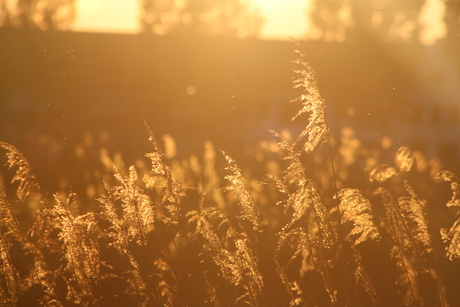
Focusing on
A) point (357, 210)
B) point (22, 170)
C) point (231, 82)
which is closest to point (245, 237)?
point (357, 210)

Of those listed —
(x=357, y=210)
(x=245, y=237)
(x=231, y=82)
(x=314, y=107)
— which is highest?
(x=231, y=82)

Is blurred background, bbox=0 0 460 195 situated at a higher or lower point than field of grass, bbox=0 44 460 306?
higher

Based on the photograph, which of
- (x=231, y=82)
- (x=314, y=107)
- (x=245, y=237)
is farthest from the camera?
(x=231, y=82)

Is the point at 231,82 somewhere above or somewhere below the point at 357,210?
above

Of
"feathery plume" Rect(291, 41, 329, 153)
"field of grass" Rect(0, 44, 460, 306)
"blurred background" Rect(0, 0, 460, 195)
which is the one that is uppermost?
"blurred background" Rect(0, 0, 460, 195)

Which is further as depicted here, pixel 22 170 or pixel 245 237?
pixel 22 170

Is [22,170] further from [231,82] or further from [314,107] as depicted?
[231,82]

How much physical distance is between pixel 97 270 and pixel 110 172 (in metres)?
4.65

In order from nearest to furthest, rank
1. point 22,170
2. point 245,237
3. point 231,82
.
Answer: point 245,237 → point 22,170 → point 231,82

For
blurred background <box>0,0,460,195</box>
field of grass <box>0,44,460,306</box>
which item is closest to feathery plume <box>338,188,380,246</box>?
field of grass <box>0,44,460,306</box>

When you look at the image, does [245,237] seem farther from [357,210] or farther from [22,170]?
[22,170]

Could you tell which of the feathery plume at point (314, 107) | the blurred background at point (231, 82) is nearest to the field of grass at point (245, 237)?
the feathery plume at point (314, 107)

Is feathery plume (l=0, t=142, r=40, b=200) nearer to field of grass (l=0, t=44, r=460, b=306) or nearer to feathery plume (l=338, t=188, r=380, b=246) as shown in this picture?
field of grass (l=0, t=44, r=460, b=306)

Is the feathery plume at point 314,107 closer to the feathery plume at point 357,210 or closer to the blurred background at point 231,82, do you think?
the feathery plume at point 357,210
